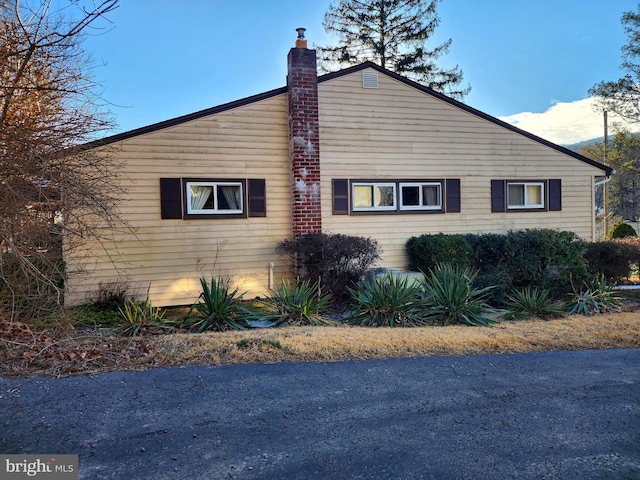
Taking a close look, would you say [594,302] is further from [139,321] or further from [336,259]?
[139,321]

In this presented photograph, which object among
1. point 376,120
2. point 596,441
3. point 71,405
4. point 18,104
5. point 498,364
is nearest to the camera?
point 596,441

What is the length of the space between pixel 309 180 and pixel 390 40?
54.4ft

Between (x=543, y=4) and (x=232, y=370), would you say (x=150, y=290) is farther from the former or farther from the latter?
(x=543, y=4)

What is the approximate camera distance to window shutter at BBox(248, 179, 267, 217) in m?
10.0

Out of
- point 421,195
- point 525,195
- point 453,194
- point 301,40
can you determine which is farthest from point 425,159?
point 301,40

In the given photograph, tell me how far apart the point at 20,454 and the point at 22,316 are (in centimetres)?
400

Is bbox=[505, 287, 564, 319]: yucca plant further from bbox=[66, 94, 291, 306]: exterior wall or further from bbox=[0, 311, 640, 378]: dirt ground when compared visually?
bbox=[66, 94, 291, 306]: exterior wall

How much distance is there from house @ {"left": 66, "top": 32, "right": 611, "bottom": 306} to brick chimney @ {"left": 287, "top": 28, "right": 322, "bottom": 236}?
0.09 ft

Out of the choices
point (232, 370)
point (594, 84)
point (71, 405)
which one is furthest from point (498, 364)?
point (594, 84)

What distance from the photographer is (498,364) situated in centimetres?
504

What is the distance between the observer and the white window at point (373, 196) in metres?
10.8

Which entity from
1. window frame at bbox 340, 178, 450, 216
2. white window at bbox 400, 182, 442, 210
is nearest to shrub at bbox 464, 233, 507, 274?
window frame at bbox 340, 178, 450, 216

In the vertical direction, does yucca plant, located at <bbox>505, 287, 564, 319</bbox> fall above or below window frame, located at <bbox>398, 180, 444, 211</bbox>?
below

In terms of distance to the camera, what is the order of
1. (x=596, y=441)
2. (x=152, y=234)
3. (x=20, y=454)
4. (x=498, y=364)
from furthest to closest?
(x=152, y=234) < (x=498, y=364) < (x=596, y=441) < (x=20, y=454)
